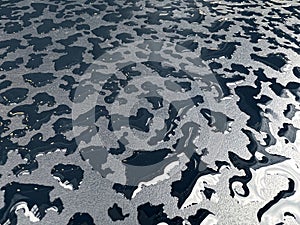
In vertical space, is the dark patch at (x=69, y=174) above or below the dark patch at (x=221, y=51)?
below

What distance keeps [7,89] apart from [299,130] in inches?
17.1

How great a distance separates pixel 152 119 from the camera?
1.68ft

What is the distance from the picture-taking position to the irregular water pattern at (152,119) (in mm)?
396

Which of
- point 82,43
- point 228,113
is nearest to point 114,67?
point 82,43

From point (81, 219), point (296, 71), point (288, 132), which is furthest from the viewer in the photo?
point (296, 71)

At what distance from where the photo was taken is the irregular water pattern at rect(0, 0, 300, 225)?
0.40 m

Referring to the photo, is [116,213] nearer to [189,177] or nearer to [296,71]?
[189,177]

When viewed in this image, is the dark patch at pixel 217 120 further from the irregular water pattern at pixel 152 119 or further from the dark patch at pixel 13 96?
the dark patch at pixel 13 96

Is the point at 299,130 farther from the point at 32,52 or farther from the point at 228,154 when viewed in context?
the point at 32,52

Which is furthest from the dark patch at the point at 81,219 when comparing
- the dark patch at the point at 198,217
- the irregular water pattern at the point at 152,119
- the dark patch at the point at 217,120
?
the dark patch at the point at 217,120

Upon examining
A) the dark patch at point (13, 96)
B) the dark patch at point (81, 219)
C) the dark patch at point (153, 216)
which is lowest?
the dark patch at point (13, 96)

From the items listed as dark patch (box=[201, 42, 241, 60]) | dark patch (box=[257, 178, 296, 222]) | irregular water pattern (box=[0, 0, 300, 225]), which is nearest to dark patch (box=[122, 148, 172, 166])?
irregular water pattern (box=[0, 0, 300, 225])

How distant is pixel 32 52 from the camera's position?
0.66 metres

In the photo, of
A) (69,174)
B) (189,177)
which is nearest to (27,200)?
(69,174)
